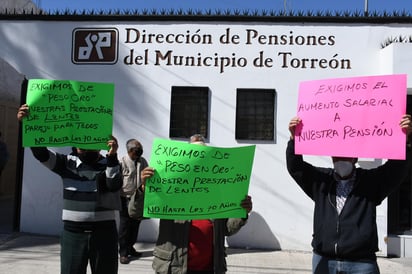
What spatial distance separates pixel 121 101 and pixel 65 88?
3748 millimetres

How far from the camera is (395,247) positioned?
6.56 meters

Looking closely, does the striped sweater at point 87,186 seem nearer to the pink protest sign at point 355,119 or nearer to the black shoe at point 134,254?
the pink protest sign at point 355,119

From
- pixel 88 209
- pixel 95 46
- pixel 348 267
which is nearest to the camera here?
pixel 348 267

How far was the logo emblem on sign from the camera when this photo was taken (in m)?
7.16

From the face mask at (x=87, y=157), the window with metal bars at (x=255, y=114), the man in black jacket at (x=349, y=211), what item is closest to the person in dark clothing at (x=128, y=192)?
the window with metal bars at (x=255, y=114)

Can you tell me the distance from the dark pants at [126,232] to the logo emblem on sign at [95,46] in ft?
8.33

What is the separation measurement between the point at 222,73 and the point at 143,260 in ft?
10.4

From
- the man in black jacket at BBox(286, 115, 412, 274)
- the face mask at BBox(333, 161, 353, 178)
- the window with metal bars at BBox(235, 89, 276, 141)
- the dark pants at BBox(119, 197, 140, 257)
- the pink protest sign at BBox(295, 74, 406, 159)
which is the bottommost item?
the dark pants at BBox(119, 197, 140, 257)

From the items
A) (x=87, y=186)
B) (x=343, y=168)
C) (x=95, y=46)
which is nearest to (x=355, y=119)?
(x=343, y=168)

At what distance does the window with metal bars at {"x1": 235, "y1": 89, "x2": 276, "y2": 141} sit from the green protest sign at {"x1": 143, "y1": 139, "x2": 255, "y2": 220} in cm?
401

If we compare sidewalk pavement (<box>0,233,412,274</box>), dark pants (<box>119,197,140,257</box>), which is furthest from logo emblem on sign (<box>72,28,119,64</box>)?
sidewalk pavement (<box>0,233,412,274</box>)

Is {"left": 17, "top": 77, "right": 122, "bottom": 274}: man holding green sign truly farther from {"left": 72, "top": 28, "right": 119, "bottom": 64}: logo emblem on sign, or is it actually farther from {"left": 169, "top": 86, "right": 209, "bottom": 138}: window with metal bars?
{"left": 72, "top": 28, "right": 119, "bottom": 64}: logo emblem on sign

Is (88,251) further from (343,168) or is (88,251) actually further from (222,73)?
(222,73)

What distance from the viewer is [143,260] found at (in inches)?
239
